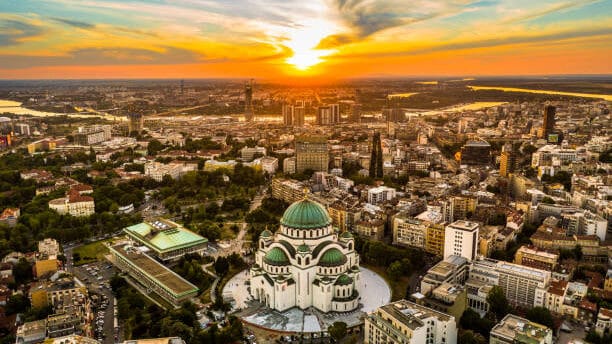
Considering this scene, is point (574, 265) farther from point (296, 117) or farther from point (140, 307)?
point (296, 117)

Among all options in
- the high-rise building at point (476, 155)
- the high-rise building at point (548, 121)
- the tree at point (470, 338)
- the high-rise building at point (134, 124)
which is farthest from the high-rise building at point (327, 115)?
the tree at point (470, 338)

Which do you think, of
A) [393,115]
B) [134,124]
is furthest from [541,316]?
[134,124]

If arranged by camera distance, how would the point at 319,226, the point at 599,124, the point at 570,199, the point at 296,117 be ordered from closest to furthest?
the point at 319,226
the point at 570,199
the point at 599,124
the point at 296,117

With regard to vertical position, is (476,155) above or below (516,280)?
above

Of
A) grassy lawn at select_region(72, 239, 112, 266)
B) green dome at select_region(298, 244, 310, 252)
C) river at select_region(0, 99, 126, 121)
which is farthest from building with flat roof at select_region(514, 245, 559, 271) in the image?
river at select_region(0, 99, 126, 121)

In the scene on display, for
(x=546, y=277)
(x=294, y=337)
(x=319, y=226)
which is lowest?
(x=294, y=337)

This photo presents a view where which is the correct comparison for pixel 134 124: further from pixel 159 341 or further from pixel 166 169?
pixel 159 341

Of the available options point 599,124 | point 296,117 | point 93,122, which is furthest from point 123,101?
point 599,124
